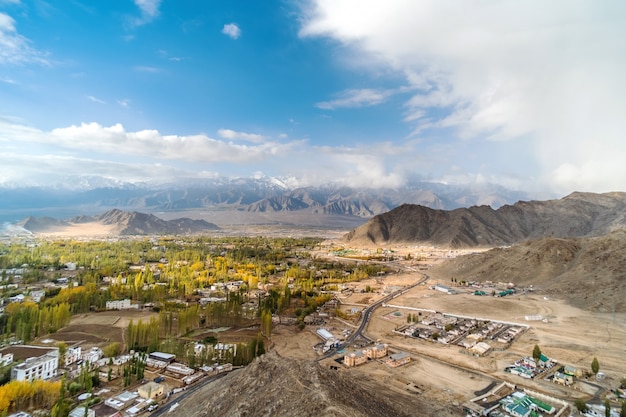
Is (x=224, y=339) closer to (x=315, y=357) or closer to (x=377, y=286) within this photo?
(x=315, y=357)

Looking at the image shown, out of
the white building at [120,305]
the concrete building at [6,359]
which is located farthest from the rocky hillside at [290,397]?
the white building at [120,305]

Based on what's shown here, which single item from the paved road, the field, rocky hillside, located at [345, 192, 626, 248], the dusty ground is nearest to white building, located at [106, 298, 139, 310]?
the field

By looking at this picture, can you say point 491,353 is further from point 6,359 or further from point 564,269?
point 564,269

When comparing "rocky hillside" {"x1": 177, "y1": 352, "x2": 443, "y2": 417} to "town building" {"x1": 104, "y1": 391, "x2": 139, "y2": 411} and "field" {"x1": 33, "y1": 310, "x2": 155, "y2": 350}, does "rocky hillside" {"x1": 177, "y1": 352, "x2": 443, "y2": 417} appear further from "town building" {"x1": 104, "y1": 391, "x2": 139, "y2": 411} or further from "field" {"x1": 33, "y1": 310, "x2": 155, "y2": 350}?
"field" {"x1": 33, "y1": 310, "x2": 155, "y2": 350}

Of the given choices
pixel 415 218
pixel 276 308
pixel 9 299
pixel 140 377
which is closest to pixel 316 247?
pixel 415 218

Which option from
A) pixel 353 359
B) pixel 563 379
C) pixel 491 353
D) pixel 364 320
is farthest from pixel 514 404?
pixel 364 320

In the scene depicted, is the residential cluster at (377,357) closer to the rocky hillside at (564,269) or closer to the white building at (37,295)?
the rocky hillside at (564,269)
